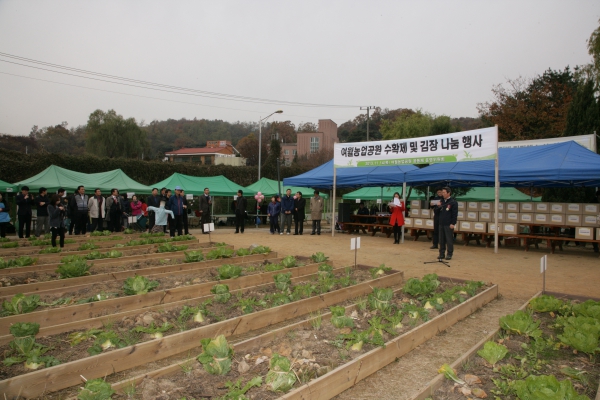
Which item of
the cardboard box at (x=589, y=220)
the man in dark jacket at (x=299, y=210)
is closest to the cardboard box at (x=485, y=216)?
the cardboard box at (x=589, y=220)

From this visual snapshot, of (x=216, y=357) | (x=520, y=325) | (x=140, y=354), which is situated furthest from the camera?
(x=520, y=325)

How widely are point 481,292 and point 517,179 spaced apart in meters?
7.40

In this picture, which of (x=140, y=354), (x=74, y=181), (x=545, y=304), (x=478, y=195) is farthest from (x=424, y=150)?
(x=74, y=181)

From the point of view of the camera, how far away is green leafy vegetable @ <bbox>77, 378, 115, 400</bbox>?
8.96ft

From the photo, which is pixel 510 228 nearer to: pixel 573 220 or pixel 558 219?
pixel 558 219

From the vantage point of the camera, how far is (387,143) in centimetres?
1428

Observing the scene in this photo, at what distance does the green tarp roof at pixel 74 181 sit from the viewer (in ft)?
51.4

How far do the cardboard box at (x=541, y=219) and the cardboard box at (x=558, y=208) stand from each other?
0.21 meters

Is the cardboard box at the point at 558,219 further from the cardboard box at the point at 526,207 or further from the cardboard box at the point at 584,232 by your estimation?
the cardboard box at the point at 526,207

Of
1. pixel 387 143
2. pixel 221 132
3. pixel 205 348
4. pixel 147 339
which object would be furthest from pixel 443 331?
pixel 221 132

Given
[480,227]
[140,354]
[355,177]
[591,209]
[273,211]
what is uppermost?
[355,177]

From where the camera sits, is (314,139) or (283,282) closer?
(283,282)

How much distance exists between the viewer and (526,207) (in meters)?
12.8

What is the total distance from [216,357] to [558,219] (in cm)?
1222
